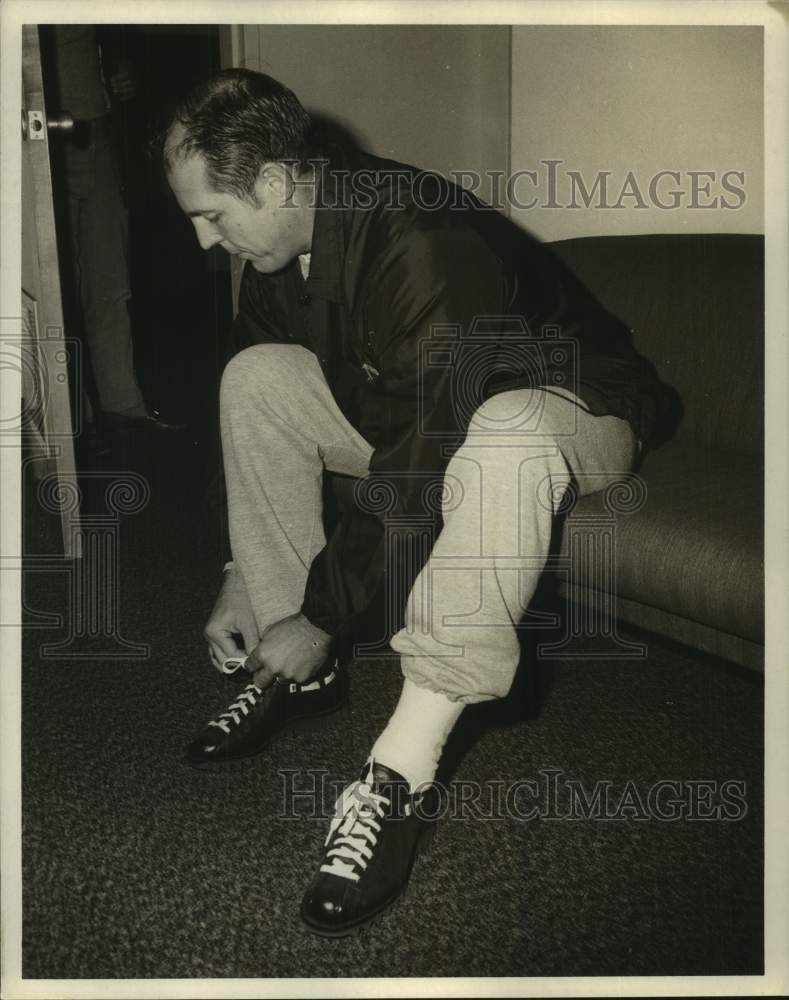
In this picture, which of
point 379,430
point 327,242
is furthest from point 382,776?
point 327,242

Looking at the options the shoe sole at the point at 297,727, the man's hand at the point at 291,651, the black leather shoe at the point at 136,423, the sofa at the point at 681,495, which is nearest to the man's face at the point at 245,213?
the black leather shoe at the point at 136,423

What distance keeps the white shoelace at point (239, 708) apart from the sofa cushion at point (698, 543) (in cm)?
43

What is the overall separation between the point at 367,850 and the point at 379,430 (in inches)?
18.2

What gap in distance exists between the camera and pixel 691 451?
1.22 m

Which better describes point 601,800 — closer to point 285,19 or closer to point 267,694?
point 267,694

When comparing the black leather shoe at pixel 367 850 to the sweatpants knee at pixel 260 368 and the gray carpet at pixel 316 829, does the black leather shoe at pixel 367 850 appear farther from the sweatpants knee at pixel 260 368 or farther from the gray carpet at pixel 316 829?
the sweatpants knee at pixel 260 368

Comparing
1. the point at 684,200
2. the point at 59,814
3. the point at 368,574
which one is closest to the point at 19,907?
the point at 59,814

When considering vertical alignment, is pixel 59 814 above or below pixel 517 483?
below

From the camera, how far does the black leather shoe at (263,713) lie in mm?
1073

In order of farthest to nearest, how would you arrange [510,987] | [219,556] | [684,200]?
1. [219,556]
2. [684,200]
3. [510,987]

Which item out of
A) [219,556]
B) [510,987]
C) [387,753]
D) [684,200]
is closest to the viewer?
[510,987]

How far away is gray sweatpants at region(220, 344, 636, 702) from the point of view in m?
0.86

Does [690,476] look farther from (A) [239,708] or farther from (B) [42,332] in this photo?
(B) [42,332]

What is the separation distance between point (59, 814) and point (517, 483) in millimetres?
602
